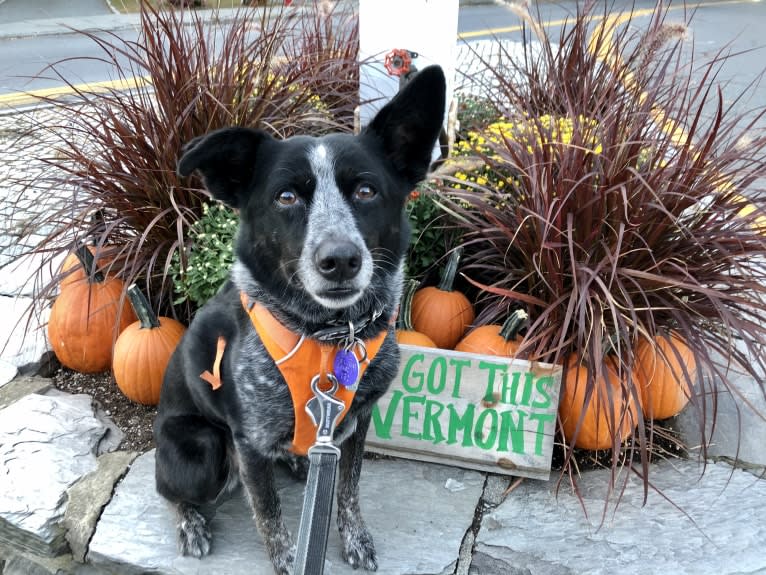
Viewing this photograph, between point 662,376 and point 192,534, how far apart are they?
192 centimetres

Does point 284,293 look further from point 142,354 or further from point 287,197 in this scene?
point 142,354

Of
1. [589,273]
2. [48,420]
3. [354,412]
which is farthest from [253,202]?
[48,420]

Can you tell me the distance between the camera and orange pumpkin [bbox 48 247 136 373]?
2990mm

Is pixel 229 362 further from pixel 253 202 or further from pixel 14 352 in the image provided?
pixel 14 352

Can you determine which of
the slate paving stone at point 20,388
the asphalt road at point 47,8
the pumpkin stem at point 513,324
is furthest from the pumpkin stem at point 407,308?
the asphalt road at point 47,8

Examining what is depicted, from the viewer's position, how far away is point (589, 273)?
243 centimetres

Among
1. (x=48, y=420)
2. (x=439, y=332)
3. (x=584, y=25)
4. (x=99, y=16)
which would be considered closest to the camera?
(x=48, y=420)

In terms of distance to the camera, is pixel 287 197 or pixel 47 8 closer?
pixel 287 197

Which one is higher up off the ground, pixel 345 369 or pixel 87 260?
pixel 345 369

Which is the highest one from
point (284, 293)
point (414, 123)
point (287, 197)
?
point (414, 123)

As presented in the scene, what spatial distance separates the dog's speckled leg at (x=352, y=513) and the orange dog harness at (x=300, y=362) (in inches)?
11.1

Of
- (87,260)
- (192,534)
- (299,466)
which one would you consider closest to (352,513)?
(299,466)

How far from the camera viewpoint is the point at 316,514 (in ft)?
4.94

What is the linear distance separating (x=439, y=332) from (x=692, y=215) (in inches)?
46.9
